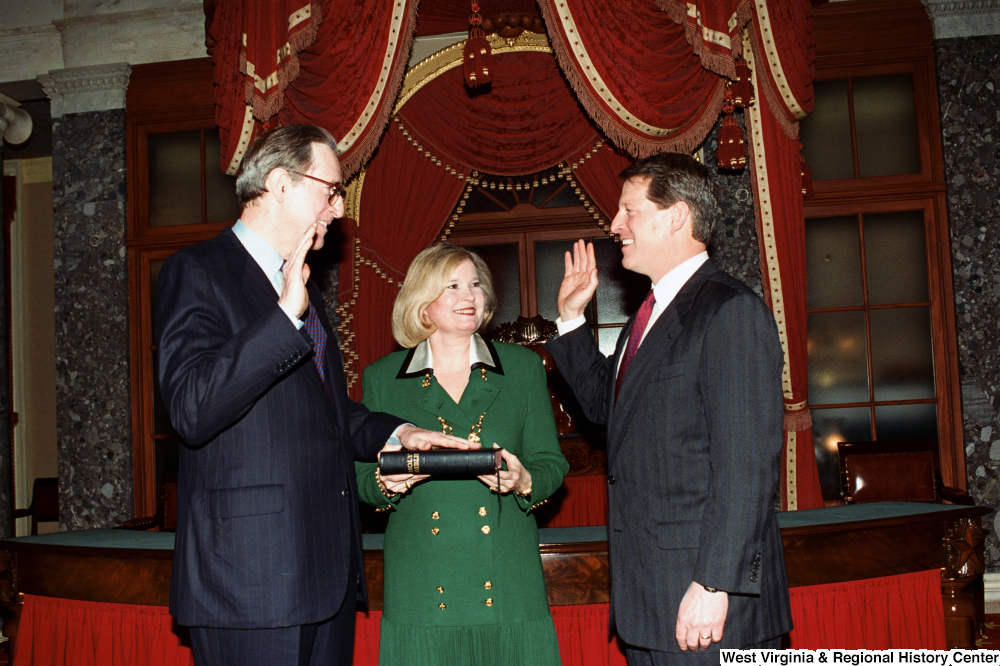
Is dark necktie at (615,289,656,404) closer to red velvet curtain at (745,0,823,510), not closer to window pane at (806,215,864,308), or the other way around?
red velvet curtain at (745,0,823,510)

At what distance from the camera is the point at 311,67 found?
162 inches

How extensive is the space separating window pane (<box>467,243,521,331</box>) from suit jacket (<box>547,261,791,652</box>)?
3.75 meters

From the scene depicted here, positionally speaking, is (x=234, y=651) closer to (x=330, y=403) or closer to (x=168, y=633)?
(x=330, y=403)

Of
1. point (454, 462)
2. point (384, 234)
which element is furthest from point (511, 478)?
point (384, 234)

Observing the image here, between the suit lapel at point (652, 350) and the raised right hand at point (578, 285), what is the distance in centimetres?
39

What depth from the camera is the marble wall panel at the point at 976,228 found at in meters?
4.93

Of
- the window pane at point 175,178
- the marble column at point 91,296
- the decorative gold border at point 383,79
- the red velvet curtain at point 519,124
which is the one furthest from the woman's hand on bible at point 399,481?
the window pane at point 175,178

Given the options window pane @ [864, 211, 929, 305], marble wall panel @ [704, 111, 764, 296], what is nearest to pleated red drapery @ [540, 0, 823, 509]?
marble wall panel @ [704, 111, 764, 296]

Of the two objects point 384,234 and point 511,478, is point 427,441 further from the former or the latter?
point 384,234

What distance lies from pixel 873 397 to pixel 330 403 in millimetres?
4516

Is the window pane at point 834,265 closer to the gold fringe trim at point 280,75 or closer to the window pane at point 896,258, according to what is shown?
the window pane at point 896,258

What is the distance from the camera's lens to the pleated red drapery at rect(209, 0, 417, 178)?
3.82 m

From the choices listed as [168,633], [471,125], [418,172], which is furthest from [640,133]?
[168,633]

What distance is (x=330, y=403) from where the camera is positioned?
170cm
